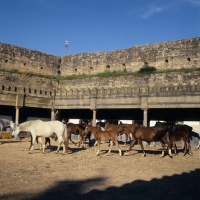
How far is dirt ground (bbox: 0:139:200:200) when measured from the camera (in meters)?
6.04

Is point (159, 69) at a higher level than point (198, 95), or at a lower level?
higher

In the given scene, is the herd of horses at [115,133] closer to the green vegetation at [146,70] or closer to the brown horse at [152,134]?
the brown horse at [152,134]

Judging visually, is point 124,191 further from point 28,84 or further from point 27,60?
point 27,60

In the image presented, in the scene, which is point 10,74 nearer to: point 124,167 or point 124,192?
point 124,167

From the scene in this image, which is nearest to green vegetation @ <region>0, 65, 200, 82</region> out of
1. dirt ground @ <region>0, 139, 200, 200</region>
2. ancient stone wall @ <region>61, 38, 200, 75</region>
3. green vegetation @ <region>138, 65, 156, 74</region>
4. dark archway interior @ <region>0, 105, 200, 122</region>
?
green vegetation @ <region>138, 65, 156, 74</region>

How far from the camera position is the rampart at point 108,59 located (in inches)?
1118

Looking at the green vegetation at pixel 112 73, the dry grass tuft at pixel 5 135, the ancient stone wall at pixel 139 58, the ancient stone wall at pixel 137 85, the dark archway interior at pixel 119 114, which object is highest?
the ancient stone wall at pixel 139 58

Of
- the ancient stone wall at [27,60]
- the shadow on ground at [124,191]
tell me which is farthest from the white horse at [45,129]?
the ancient stone wall at [27,60]

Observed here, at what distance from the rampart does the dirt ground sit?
19.8 metres

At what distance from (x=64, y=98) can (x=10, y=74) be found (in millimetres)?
9686

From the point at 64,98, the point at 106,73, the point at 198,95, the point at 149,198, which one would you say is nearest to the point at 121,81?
the point at 106,73

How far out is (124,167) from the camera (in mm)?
9625

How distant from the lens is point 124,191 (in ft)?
20.8

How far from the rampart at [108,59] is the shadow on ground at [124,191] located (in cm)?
2268
